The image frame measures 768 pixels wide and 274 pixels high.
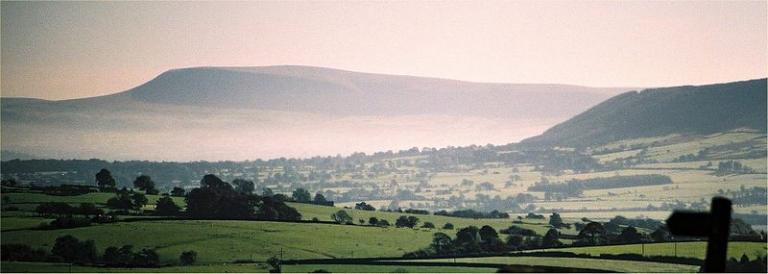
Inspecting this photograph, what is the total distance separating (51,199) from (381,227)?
4712 centimetres

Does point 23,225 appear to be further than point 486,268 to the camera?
Yes

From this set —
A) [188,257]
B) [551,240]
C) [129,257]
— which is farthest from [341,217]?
[129,257]

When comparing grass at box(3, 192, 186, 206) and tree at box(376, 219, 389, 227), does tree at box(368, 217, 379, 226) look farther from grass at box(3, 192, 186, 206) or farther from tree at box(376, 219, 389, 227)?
grass at box(3, 192, 186, 206)

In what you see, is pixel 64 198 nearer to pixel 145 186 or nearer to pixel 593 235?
pixel 145 186

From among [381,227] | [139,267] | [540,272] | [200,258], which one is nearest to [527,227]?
[381,227]

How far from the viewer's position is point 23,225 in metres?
137

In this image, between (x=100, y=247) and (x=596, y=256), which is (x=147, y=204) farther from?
(x=596, y=256)

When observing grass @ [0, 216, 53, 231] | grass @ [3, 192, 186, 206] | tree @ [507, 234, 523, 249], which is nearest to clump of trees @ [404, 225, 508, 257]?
tree @ [507, 234, 523, 249]

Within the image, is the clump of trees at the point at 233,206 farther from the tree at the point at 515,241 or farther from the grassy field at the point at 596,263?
the grassy field at the point at 596,263

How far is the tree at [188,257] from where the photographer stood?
12161 centimetres

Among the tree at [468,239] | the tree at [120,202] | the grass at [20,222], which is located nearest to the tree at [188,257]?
the grass at [20,222]

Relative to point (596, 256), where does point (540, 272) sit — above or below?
above

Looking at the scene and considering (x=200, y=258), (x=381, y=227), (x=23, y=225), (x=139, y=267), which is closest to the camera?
(x=139, y=267)

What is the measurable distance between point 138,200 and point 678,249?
76750 millimetres
